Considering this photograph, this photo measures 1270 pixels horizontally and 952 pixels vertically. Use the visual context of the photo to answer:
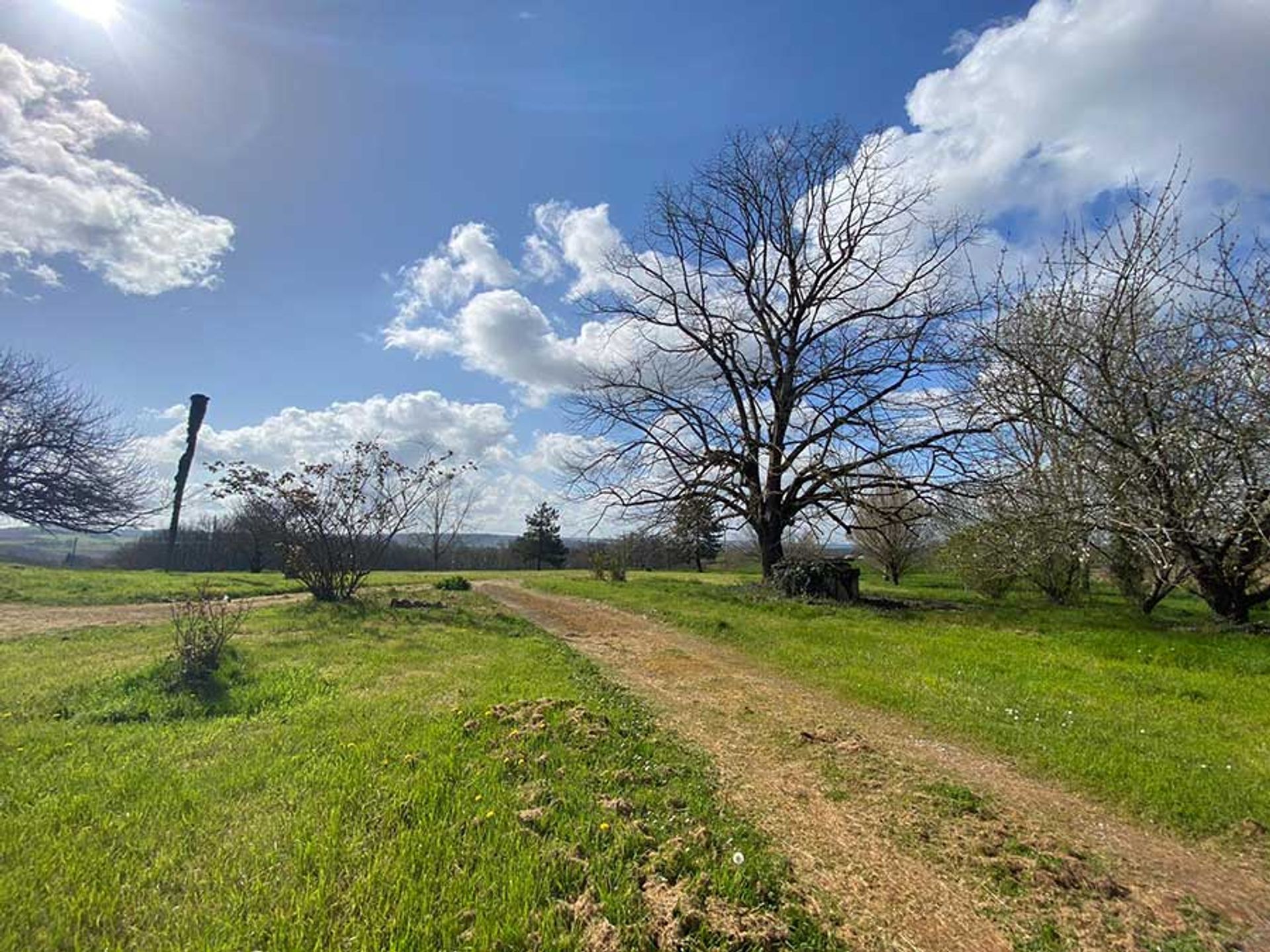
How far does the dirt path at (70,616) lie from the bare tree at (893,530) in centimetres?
1565

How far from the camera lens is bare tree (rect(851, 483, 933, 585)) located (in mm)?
15805

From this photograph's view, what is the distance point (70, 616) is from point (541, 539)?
1450 inches

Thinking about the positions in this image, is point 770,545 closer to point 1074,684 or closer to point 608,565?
point 608,565

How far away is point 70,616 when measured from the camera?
41.7 ft

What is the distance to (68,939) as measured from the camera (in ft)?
7.93

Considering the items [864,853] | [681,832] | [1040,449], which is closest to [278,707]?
[681,832]

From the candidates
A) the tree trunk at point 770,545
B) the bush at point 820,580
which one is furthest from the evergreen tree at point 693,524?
the bush at point 820,580

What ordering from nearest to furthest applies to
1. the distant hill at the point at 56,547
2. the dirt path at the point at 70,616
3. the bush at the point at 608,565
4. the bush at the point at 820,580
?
the dirt path at the point at 70,616
the bush at the point at 820,580
the bush at the point at 608,565
the distant hill at the point at 56,547

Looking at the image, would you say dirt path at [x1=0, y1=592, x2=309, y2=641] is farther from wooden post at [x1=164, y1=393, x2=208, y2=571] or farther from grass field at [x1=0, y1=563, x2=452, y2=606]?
wooden post at [x1=164, y1=393, x2=208, y2=571]

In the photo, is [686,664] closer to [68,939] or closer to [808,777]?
[808,777]

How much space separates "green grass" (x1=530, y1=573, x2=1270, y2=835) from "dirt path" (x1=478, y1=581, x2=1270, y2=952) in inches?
22.4

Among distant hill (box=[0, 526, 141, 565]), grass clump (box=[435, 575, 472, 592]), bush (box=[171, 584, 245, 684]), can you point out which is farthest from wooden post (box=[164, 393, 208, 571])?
bush (box=[171, 584, 245, 684])

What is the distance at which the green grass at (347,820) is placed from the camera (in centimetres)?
255

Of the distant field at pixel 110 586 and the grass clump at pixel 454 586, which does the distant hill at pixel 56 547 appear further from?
the grass clump at pixel 454 586
